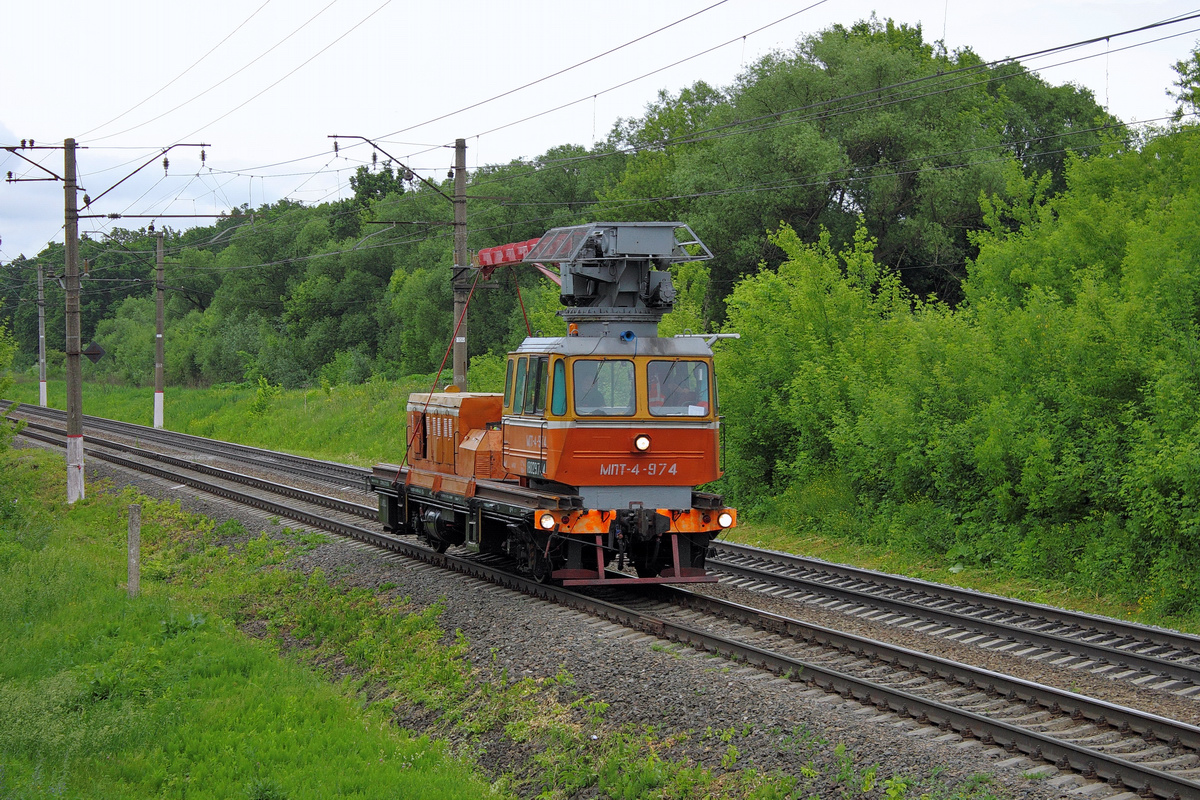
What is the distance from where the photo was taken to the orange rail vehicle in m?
12.2

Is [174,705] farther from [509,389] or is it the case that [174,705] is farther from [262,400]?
[262,400]

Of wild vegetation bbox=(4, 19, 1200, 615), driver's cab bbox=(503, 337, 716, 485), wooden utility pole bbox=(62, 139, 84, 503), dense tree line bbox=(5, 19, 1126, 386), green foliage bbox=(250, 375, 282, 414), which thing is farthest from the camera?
green foliage bbox=(250, 375, 282, 414)

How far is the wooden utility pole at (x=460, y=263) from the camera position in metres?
21.2

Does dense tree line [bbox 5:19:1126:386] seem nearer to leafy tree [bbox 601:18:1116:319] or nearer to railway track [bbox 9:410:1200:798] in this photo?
leafy tree [bbox 601:18:1116:319]

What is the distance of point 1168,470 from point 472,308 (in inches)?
1631

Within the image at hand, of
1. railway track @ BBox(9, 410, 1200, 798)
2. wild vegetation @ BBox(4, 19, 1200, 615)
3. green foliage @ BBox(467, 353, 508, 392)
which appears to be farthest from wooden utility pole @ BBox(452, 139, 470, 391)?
railway track @ BBox(9, 410, 1200, 798)

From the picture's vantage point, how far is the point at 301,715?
951 cm

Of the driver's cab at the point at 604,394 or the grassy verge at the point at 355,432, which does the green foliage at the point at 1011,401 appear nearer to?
the grassy verge at the point at 355,432

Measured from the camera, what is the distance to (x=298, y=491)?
77.6 feet

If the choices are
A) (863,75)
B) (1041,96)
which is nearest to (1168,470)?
(863,75)

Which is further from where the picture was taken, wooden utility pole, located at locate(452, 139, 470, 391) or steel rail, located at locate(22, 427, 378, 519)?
steel rail, located at locate(22, 427, 378, 519)

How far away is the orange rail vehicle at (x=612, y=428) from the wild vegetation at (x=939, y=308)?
6.42 ft

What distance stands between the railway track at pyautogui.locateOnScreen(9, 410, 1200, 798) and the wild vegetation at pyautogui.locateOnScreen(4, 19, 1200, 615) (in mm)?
4434

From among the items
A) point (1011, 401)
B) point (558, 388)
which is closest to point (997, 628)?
point (1011, 401)
